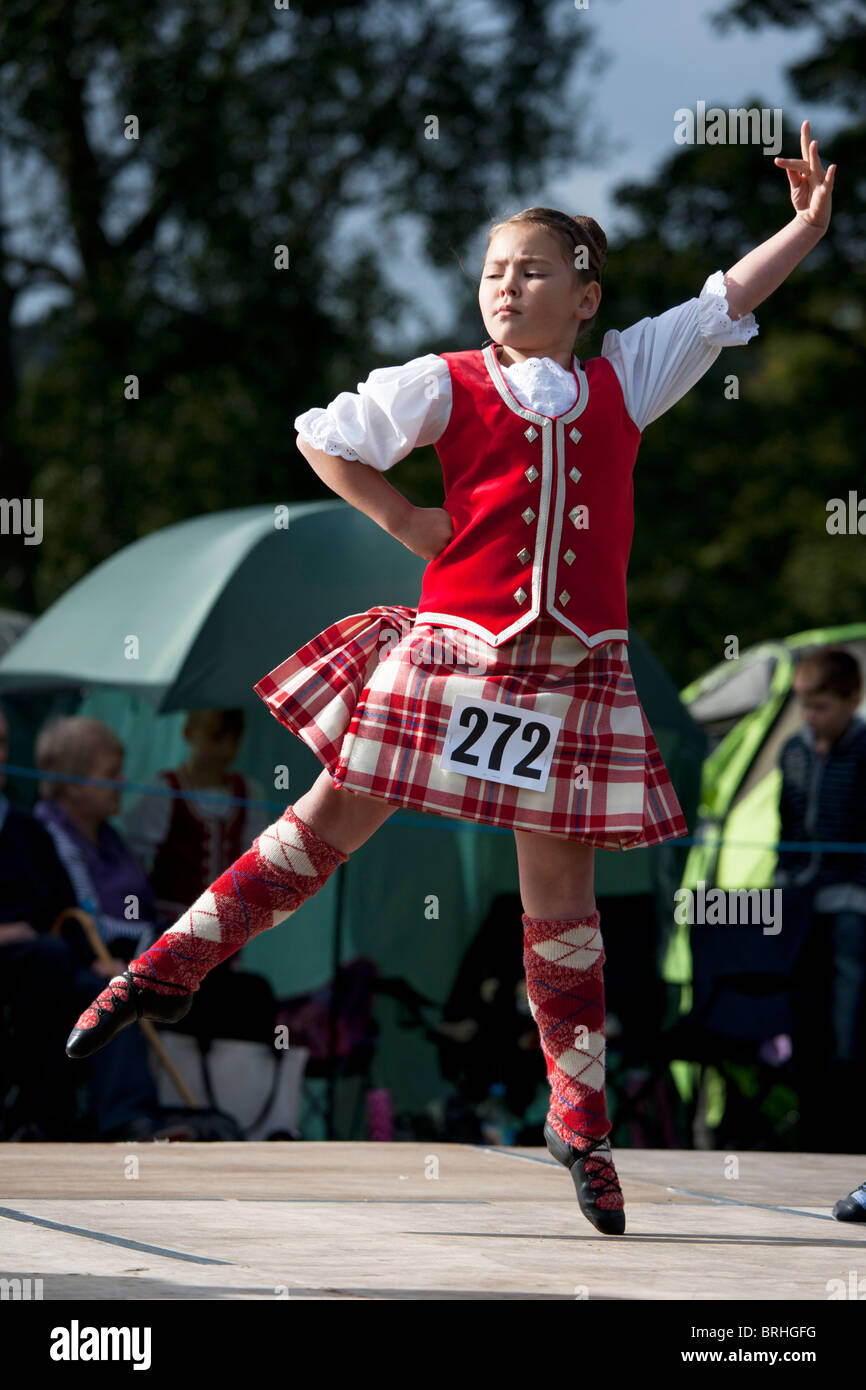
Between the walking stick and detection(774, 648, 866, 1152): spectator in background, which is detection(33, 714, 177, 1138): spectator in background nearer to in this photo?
the walking stick

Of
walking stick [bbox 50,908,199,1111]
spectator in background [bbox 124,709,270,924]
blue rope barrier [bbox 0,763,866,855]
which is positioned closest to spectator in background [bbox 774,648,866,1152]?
blue rope barrier [bbox 0,763,866,855]

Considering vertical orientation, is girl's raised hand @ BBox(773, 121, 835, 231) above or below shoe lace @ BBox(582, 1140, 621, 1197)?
above

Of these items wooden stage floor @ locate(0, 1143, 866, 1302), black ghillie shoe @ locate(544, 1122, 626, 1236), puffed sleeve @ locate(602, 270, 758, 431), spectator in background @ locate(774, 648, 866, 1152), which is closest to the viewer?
wooden stage floor @ locate(0, 1143, 866, 1302)

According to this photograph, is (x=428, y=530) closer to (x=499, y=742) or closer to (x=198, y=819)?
(x=499, y=742)

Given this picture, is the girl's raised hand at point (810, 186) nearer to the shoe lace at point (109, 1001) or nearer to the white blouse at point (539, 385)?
the white blouse at point (539, 385)

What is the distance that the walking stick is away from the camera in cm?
494

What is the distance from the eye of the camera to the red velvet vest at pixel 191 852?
18.4 feet

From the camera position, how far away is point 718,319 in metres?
2.59

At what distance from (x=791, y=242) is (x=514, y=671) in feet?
2.68

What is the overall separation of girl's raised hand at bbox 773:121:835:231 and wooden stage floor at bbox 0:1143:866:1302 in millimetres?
1503

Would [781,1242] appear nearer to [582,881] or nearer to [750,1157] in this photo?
[582,881]

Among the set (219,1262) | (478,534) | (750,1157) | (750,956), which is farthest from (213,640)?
(219,1262)

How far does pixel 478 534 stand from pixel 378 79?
1260 cm

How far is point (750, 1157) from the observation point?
3.58m
